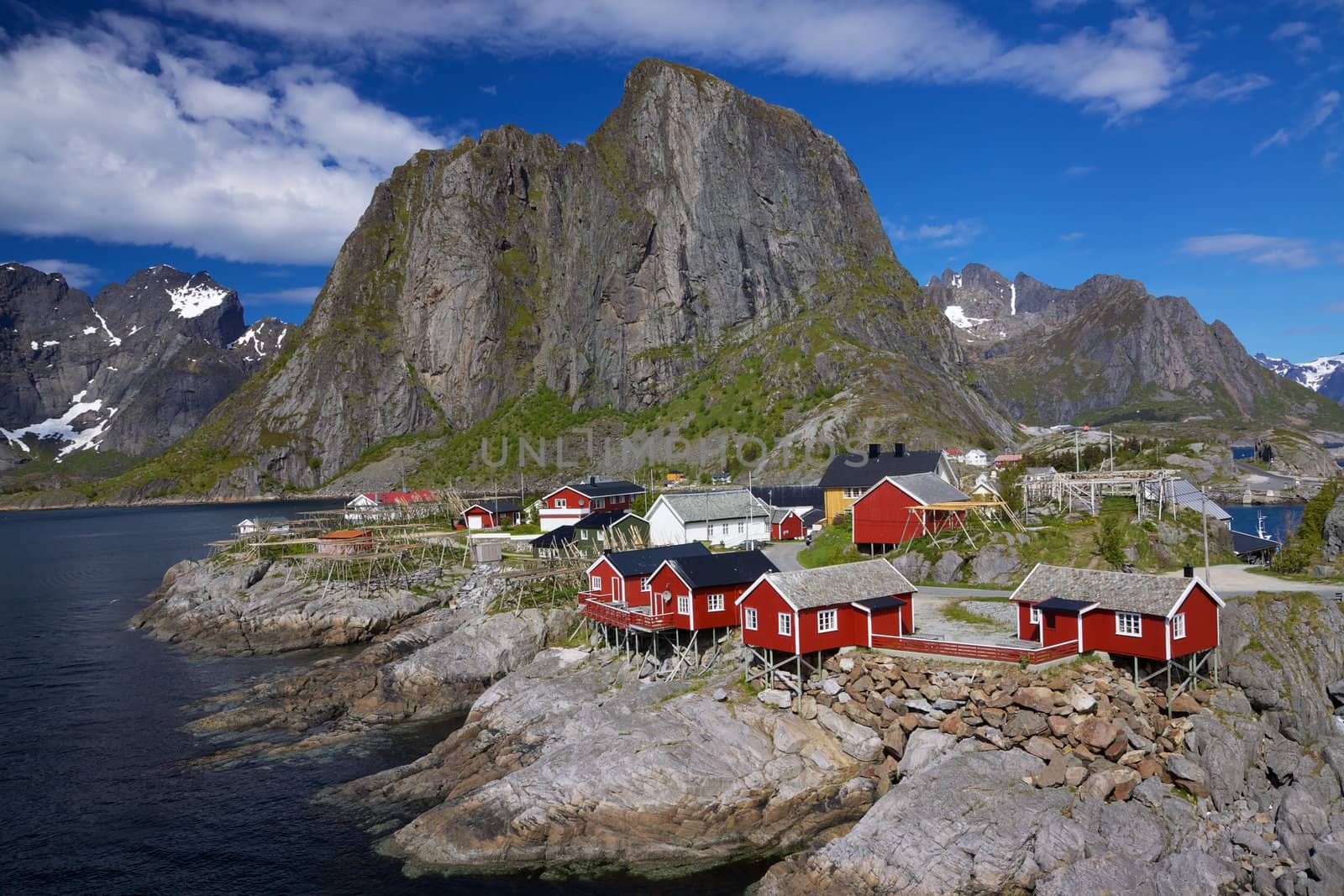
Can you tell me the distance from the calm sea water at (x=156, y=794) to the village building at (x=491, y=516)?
35.2 meters

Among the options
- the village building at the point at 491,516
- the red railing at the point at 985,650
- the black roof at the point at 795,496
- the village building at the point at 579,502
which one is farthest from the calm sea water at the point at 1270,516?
the village building at the point at 491,516

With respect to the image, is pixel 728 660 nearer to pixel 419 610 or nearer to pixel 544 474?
pixel 419 610

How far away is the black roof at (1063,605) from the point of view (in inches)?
1252

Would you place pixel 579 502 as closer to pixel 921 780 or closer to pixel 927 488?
pixel 927 488

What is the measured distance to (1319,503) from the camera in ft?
182

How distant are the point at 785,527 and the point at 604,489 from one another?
74.2 ft

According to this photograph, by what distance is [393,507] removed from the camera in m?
110

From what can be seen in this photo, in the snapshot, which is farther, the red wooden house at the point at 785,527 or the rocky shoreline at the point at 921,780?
the red wooden house at the point at 785,527

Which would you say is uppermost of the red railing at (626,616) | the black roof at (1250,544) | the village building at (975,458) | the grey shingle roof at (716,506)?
the village building at (975,458)

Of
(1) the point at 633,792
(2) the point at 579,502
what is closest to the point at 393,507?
(2) the point at 579,502

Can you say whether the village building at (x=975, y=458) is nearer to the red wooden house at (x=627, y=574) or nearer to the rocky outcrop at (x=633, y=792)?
the red wooden house at (x=627, y=574)

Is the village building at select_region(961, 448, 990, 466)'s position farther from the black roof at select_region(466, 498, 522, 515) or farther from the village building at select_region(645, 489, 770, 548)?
the black roof at select_region(466, 498, 522, 515)

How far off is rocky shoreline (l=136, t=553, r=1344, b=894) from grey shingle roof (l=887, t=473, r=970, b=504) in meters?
20.1

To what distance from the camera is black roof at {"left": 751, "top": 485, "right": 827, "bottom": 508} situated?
2906 inches
